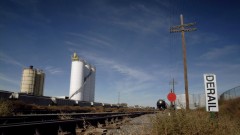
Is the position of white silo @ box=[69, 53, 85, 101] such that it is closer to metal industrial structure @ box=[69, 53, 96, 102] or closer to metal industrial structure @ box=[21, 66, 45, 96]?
metal industrial structure @ box=[69, 53, 96, 102]

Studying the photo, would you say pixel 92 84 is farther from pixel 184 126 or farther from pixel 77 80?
pixel 184 126

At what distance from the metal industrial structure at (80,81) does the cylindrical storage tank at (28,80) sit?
20890 mm

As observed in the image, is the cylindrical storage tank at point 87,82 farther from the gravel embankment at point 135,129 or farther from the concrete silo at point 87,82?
the gravel embankment at point 135,129

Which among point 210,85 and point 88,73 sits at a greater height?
point 88,73

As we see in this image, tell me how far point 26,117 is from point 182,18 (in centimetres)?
1781

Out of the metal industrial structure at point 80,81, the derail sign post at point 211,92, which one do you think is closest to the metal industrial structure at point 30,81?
the metal industrial structure at point 80,81

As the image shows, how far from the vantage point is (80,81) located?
57375mm

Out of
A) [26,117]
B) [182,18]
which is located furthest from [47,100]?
[182,18]

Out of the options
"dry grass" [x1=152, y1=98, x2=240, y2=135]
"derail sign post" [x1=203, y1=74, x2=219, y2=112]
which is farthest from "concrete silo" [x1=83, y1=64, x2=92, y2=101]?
"dry grass" [x1=152, y1=98, x2=240, y2=135]

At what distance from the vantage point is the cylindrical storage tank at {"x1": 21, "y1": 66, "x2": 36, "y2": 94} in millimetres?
70144

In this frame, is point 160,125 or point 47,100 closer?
point 160,125

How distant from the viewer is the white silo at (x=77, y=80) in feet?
184

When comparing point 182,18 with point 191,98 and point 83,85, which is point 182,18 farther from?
point 83,85

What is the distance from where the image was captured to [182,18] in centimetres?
2136
